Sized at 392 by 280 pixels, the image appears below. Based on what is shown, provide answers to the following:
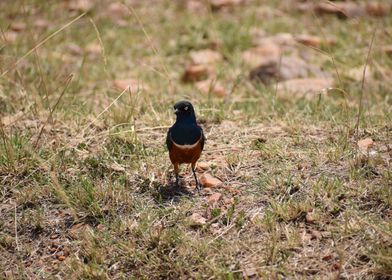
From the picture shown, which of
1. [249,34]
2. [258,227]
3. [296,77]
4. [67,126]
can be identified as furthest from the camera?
[249,34]

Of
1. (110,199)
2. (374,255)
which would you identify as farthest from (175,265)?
(374,255)

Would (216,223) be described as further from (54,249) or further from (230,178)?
(54,249)

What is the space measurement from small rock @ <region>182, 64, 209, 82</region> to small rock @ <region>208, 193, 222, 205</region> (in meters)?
2.66

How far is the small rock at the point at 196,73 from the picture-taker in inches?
238

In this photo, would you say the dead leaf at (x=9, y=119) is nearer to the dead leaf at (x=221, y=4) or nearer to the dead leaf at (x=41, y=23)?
the dead leaf at (x=41, y=23)

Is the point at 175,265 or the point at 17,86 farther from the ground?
the point at 17,86

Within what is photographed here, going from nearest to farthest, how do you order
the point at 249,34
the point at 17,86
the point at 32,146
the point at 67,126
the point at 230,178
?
the point at 230,178
the point at 32,146
the point at 67,126
the point at 17,86
the point at 249,34

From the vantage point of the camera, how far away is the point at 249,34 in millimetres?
6895

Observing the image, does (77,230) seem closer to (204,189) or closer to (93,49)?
(204,189)

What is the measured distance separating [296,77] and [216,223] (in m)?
2.98

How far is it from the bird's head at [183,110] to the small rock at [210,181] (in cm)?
44

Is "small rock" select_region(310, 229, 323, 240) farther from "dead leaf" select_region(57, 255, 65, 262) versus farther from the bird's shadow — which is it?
"dead leaf" select_region(57, 255, 65, 262)

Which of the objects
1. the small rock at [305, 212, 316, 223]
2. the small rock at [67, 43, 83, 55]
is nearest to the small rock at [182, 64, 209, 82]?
the small rock at [67, 43, 83, 55]

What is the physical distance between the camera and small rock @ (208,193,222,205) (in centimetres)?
350
